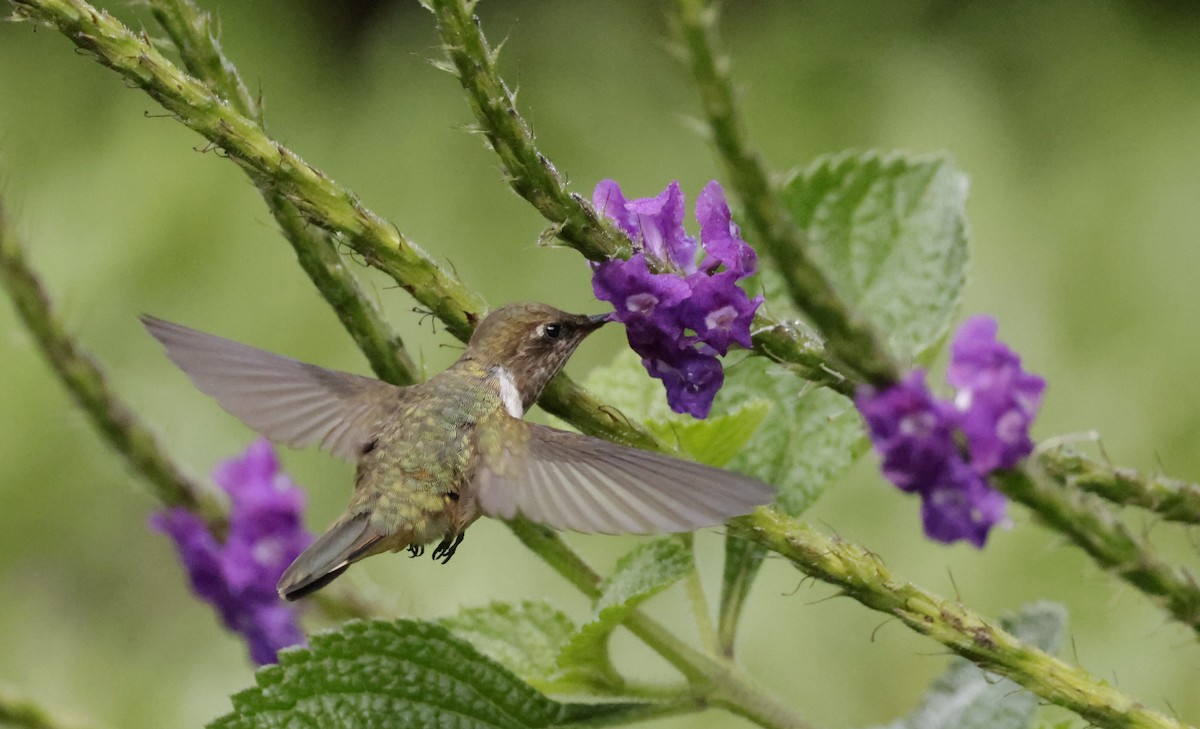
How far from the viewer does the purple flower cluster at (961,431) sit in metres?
1.06

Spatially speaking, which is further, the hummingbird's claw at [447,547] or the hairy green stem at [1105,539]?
the hummingbird's claw at [447,547]

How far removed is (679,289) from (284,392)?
2.58 ft

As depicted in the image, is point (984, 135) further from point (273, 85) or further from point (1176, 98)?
point (273, 85)

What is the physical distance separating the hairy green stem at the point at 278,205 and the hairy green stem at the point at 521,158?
0.32 m

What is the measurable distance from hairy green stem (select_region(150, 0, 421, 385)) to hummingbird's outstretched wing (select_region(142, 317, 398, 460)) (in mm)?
246

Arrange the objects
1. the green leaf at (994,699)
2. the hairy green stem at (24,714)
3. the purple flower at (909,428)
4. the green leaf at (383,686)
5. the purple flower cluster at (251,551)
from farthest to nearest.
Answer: the purple flower cluster at (251,551)
the hairy green stem at (24,714)
the green leaf at (994,699)
the green leaf at (383,686)
the purple flower at (909,428)

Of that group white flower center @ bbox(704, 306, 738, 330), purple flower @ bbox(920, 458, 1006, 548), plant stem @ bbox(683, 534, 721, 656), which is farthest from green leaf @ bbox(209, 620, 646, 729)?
purple flower @ bbox(920, 458, 1006, 548)

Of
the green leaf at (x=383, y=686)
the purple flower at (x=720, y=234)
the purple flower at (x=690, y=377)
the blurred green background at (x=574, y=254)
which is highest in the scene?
the blurred green background at (x=574, y=254)

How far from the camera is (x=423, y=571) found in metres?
4.32

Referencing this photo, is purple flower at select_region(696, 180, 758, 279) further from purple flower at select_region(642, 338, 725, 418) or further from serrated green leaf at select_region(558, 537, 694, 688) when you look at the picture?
serrated green leaf at select_region(558, 537, 694, 688)

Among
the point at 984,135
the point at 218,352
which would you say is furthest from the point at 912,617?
the point at 984,135

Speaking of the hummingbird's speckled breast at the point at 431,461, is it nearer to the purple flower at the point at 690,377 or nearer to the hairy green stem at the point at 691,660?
the hairy green stem at the point at 691,660

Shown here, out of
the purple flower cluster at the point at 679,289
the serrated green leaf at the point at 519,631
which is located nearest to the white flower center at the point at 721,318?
the purple flower cluster at the point at 679,289

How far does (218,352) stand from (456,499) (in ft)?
1.26
